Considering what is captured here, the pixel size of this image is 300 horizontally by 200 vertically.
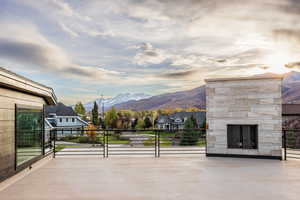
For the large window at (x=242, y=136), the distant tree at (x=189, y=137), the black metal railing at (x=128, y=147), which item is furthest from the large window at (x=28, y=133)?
the large window at (x=242, y=136)

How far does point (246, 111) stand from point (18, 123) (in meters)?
5.74

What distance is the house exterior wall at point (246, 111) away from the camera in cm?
635

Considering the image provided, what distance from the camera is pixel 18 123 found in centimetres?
502

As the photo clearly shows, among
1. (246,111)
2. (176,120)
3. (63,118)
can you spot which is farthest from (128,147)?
(176,120)

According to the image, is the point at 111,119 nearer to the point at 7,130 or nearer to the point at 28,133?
the point at 28,133

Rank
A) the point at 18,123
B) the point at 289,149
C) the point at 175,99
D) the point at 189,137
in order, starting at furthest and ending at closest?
the point at 175,99
the point at 189,137
the point at 289,149
the point at 18,123

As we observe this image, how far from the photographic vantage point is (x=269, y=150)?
6367mm

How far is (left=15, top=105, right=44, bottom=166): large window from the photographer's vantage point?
504 cm

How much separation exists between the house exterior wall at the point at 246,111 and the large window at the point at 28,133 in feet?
15.7

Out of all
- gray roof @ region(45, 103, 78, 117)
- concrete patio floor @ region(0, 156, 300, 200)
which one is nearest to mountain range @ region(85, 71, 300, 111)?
gray roof @ region(45, 103, 78, 117)

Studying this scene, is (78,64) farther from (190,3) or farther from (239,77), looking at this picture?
(239,77)

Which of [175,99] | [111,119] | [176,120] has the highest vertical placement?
[175,99]

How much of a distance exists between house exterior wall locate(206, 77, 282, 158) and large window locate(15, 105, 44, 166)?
4.78 m

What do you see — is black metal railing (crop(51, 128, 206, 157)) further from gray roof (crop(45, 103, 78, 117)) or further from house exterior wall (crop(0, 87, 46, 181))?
gray roof (crop(45, 103, 78, 117))
